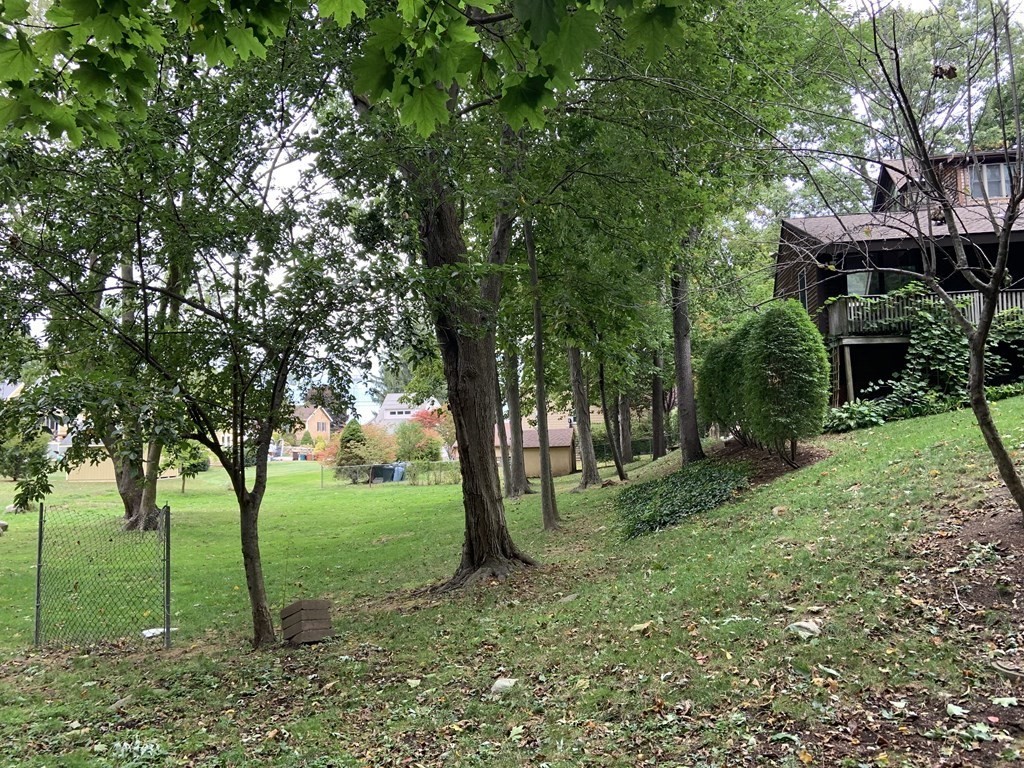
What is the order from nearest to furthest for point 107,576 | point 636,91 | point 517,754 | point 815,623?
point 517,754 < point 815,623 < point 636,91 < point 107,576

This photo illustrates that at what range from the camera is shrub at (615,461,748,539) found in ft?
35.7

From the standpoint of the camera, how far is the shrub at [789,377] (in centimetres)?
1076

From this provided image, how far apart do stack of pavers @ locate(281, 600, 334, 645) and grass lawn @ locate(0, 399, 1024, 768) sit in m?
0.20

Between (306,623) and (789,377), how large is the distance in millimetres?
7849

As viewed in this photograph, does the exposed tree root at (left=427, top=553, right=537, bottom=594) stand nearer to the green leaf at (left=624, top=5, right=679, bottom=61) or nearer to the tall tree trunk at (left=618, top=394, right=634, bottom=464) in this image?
the green leaf at (left=624, top=5, right=679, bottom=61)

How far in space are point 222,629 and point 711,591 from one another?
5.64 metres

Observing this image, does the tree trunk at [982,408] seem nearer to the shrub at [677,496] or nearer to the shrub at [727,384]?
the shrub at [677,496]

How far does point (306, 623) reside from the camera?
6879mm

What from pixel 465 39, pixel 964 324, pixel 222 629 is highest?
pixel 465 39

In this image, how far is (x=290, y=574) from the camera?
11.6 metres

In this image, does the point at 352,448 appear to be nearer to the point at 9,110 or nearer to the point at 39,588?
the point at 39,588

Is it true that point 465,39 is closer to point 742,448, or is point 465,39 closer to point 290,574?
point 290,574

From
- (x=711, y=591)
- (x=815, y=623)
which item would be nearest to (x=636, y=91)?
(x=711, y=591)

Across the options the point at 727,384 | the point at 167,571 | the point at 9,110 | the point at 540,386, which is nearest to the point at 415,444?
the point at 727,384
